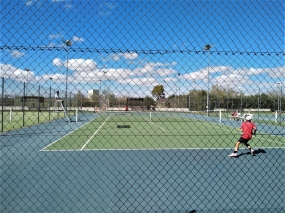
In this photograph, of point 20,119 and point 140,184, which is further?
point 20,119

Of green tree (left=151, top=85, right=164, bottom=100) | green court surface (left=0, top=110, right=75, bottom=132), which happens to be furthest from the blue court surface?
green court surface (left=0, top=110, right=75, bottom=132)

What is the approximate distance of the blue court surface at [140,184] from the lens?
5.45 metres

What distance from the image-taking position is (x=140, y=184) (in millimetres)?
6773

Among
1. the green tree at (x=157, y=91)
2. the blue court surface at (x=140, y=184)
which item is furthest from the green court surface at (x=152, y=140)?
the green tree at (x=157, y=91)

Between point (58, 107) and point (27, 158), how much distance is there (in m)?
18.6

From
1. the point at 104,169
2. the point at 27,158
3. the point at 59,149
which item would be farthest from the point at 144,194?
the point at 59,149

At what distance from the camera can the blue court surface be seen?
17.9 ft

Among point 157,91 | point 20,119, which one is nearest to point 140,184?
point 157,91

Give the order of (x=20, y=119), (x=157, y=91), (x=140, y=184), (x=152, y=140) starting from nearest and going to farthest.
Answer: (x=157, y=91), (x=140, y=184), (x=152, y=140), (x=20, y=119)

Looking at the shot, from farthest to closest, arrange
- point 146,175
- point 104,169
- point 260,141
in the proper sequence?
point 260,141 → point 104,169 → point 146,175

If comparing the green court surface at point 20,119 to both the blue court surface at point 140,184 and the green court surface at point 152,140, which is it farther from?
the blue court surface at point 140,184

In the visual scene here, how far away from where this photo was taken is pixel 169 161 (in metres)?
9.31

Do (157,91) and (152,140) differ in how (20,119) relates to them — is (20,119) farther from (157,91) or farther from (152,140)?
(157,91)

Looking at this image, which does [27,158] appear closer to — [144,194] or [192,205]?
[144,194]
